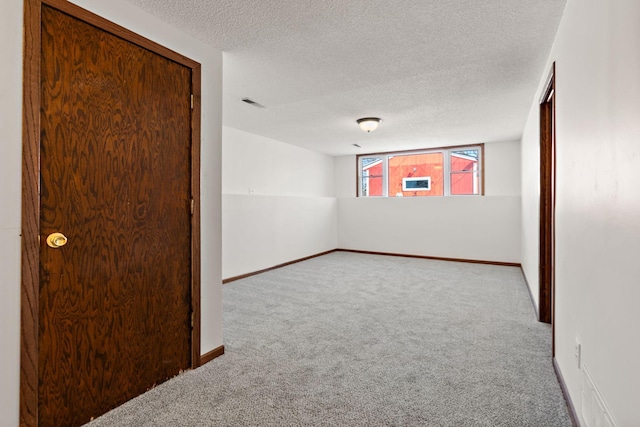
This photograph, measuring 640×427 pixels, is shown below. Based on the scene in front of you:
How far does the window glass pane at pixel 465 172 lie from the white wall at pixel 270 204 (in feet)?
8.91

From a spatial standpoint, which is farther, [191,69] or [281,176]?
[281,176]

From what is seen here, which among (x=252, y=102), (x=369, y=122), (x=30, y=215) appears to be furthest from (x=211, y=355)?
(x=369, y=122)

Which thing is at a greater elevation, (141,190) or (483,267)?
(141,190)

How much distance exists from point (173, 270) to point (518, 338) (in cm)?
273

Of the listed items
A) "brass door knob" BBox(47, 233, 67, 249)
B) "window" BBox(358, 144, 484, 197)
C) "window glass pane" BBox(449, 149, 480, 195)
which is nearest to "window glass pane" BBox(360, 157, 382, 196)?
"window" BBox(358, 144, 484, 197)

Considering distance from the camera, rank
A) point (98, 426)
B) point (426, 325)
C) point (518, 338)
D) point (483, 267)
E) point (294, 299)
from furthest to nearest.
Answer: point (483, 267) < point (294, 299) < point (426, 325) < point (518, 338) < point (98, 426)

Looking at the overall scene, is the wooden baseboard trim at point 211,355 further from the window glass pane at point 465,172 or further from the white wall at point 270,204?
the window glass pane at point 465,172

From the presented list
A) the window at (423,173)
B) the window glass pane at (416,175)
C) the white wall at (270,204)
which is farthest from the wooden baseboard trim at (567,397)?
the window glass pane at (416,175)

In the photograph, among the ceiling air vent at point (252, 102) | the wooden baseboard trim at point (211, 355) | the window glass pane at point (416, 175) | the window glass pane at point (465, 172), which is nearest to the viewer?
the wooden baseboard trim at point (211, 355)

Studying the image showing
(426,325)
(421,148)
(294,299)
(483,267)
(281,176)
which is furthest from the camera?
(421,148)

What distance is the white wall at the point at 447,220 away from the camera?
6281mm

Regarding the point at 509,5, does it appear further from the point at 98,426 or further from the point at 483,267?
the point at 483,267

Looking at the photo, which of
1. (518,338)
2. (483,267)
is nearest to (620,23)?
(518,338)

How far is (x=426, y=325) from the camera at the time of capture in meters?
3.11
